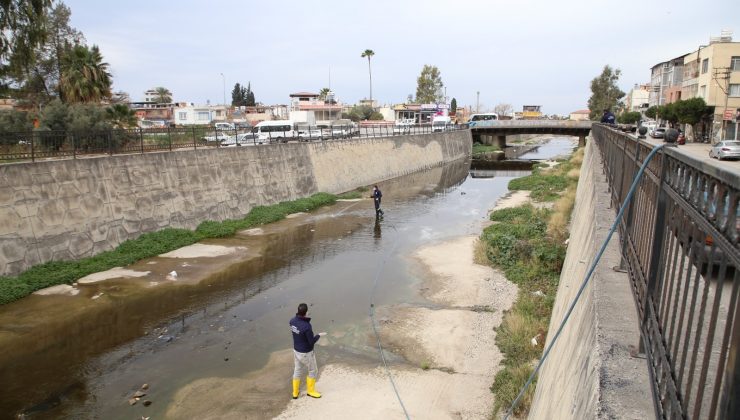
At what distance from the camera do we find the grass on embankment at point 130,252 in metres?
15.6

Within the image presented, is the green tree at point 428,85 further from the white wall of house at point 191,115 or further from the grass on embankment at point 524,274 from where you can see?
the grass on embankment at point 524,274

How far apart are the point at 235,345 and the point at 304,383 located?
112 inches

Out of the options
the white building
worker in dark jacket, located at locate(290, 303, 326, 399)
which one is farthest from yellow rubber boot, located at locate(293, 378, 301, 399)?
the white building

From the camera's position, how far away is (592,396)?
11.1 feet

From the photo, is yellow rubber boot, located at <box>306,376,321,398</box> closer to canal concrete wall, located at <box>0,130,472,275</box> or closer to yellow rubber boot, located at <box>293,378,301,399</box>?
yellow rubber boot, located at <box>293,378,301,399</box>

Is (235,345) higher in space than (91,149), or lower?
lower

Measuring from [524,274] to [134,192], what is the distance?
16178 mm

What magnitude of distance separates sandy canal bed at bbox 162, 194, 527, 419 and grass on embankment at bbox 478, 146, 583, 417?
41 cm

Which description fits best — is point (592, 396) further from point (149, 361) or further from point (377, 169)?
point (377, 169)

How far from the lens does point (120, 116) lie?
3484 centimetres

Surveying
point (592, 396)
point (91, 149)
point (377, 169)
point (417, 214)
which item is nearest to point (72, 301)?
point (91, 149)

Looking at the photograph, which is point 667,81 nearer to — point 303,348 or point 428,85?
point 428,85

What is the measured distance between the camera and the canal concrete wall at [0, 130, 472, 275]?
16.8 metres

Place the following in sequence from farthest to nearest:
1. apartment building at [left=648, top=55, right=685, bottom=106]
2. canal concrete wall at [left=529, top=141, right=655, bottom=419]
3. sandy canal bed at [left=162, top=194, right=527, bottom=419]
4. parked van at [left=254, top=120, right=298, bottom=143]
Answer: apartment building at [left=648, top=55, right=685, bottom=106] < parked van at [left=254, top=120, right=298, bottom=143] < sandy canal bed at [left=162, top=194, right=527, bottom=419] < canal concrete wall at [left=529, top=141, right=655, bottom=419]
